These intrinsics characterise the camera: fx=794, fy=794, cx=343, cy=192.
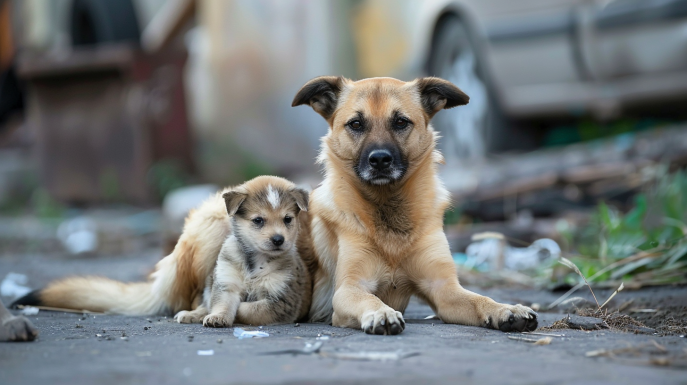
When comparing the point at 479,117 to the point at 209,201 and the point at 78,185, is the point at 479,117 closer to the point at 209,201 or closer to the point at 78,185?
the point at 209,201

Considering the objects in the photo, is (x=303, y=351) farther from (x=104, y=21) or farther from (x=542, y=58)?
(x=104, y=21)

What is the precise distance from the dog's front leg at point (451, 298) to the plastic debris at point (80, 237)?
588 centimetres

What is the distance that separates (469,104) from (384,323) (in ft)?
21.7

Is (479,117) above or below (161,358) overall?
above

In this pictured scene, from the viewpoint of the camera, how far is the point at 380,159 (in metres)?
4.39

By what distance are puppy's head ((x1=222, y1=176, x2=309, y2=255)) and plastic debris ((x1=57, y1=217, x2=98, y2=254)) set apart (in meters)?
5.40

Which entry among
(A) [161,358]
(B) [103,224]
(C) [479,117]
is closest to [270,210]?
(A) [161,358]

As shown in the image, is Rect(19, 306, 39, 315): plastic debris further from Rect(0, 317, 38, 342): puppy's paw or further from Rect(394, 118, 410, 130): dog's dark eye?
Rect(394, 118, 410, 130): dog's dark eye

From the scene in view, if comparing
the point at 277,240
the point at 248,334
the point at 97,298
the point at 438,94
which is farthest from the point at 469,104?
the point at 248,334

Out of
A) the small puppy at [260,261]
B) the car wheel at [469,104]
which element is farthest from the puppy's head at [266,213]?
the car wheel at [469,104]

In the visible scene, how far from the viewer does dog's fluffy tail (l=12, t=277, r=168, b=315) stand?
4918mm

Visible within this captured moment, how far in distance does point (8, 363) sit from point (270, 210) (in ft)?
5.53

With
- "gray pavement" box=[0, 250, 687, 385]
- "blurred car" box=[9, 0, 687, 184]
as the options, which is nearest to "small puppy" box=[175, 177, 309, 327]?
"gray pavement" box=[0, 250, 687, 385]

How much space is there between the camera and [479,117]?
9820 mm
